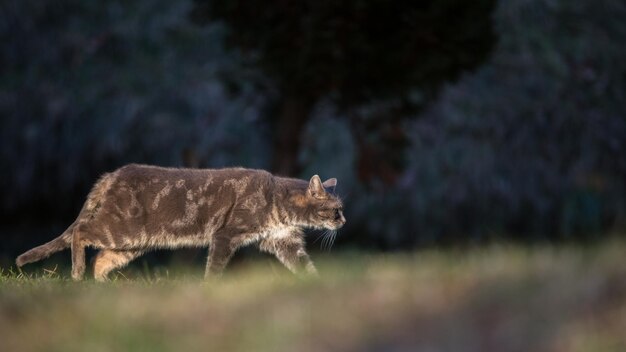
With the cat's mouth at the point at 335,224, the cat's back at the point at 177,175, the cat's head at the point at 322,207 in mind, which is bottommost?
the cat's mouth at the point at 335,224

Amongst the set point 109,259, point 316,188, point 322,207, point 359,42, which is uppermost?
point 359,42

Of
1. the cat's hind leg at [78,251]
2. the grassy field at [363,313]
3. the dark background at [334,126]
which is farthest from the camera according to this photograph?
the dark background at [334,126]

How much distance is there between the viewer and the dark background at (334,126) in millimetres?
14023

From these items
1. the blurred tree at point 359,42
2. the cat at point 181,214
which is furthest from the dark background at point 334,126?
the cat at point 181,214

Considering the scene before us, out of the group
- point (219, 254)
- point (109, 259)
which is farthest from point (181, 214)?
point (109, 259)

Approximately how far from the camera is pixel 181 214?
7.85 metres

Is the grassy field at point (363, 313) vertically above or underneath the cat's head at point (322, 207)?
above

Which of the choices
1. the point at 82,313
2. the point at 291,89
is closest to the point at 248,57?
the point at 291,89

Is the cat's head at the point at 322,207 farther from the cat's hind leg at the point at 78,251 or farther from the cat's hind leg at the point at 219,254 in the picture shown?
the cat's hind leg at the point at 78,251

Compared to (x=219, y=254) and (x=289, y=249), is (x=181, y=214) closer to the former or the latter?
→ (x=219, y=254)

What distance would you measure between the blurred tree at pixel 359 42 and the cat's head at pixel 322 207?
11.8 feet

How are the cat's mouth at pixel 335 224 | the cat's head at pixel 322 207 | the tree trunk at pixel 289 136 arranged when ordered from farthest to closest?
the tree trunk at pixel 289 136, the cat's mouth at pixel 335 224, the cat's head at pixel 322 207

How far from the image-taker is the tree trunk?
12.8 metres

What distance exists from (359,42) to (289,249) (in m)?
4.01
